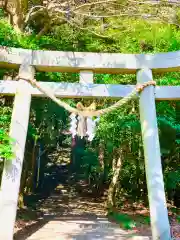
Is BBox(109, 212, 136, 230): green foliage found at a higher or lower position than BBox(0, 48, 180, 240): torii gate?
lower

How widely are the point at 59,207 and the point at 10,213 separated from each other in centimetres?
552

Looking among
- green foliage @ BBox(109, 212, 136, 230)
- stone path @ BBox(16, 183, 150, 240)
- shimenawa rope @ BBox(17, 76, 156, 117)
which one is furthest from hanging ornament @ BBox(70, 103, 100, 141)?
green foliage @ BBox(109, 212, 136, 230)

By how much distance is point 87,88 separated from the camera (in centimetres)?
498

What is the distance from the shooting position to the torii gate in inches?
178

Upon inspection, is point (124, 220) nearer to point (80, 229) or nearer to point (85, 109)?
point (80, 229)

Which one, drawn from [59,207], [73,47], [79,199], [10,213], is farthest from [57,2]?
[79,199]

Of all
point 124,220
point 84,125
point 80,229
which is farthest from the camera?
point 124,220

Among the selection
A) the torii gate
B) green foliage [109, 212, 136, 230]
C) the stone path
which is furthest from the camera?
green foliage [109, 212, 136, 230]

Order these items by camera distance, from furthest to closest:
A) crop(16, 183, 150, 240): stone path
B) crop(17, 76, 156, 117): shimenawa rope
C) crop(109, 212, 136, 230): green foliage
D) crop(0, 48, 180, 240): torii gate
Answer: crop(109, 212, 136, 230): green foliage < crop(16, 183, 150, 240): stone path < crop(0, 48, 180, 240): torii gate < crop(17, 76, 156, 117): shimenawa rope

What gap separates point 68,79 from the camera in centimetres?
704

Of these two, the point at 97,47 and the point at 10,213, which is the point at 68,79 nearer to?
the point at 97,47

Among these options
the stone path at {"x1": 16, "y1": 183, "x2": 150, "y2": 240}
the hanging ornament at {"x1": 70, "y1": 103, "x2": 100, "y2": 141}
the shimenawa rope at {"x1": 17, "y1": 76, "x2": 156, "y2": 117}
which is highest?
the shimenawa rope at {"x1": 17, "y1": 76, "x2": 156, "y2": 117}

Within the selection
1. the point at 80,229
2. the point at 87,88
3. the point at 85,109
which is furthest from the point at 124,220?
the point at 85,109

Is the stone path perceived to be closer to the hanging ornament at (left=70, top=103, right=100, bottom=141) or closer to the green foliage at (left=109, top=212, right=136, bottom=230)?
the green foliage at (left=109, top=212, right=136, bottom=230)
